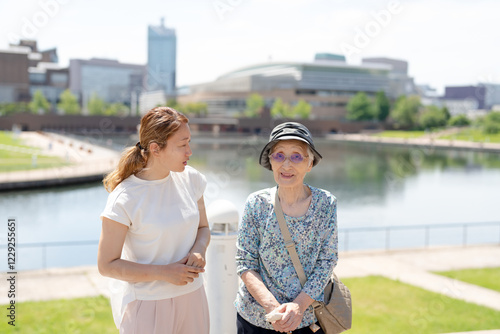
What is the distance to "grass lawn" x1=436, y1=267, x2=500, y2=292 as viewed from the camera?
11.0 m

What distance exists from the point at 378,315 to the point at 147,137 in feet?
21.7

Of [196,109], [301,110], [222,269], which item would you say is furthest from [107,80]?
[222,269]

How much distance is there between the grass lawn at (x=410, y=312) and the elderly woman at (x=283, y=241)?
471 centimetres

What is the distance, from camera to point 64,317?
8.33 m

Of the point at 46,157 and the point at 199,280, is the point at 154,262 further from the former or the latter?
the point at 46,157

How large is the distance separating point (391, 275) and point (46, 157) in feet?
127

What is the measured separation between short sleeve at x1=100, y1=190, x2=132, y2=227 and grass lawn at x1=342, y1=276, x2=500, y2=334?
17.9 feet

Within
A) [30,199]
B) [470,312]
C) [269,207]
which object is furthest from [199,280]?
[30,199]

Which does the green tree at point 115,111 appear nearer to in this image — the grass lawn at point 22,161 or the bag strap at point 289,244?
the grass lawn at point 22,161

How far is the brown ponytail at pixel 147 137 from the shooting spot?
3191 mm

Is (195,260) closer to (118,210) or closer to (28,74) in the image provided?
(118,210)

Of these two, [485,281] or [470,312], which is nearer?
[470,312]

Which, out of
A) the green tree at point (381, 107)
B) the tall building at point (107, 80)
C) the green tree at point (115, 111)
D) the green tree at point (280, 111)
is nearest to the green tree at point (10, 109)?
the green tree at point (115, 111)

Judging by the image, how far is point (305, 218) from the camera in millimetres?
3326
